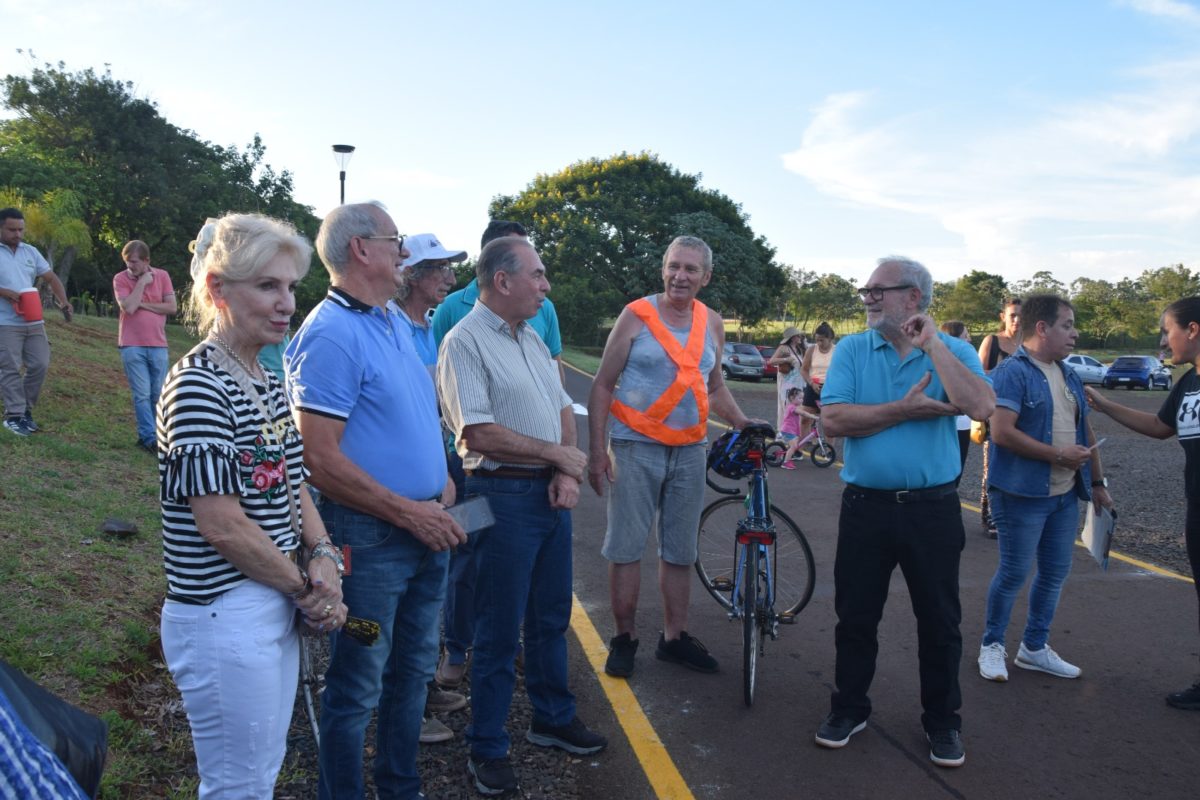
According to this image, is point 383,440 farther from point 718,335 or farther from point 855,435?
point 718,335

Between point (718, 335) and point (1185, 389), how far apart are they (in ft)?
8.20

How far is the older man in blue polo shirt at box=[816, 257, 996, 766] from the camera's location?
12.1 ft

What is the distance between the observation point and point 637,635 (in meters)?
5.14

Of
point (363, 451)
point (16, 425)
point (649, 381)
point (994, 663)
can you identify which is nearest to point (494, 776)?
point (363, 451)

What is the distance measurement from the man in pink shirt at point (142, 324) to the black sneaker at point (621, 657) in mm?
5610

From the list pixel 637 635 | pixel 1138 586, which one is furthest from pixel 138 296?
pixel 1138 586

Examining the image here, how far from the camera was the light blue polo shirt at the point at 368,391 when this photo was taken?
2645 mm

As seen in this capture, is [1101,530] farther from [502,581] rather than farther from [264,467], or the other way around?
[264,467]

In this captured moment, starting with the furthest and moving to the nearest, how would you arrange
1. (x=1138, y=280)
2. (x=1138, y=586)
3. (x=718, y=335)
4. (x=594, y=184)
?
(x=1138, y=280) → (x=594, y=184) → (x=1138, y=586) → (x=718, y=335)

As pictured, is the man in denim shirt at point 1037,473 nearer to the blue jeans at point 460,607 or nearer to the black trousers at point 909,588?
the black trousers at point 909,588

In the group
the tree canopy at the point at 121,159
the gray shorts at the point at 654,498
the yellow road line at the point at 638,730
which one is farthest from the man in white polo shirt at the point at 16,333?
the tree canopy at the point at 121,159

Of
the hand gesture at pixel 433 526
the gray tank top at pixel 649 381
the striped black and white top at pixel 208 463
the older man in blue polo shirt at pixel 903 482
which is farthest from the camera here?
the gray tank top at pixel 649 381

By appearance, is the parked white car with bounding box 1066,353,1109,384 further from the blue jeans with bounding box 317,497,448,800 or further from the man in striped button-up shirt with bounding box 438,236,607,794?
the blue jeans with bounding box 317,497,448,800

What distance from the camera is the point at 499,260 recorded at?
3564 millimetres
